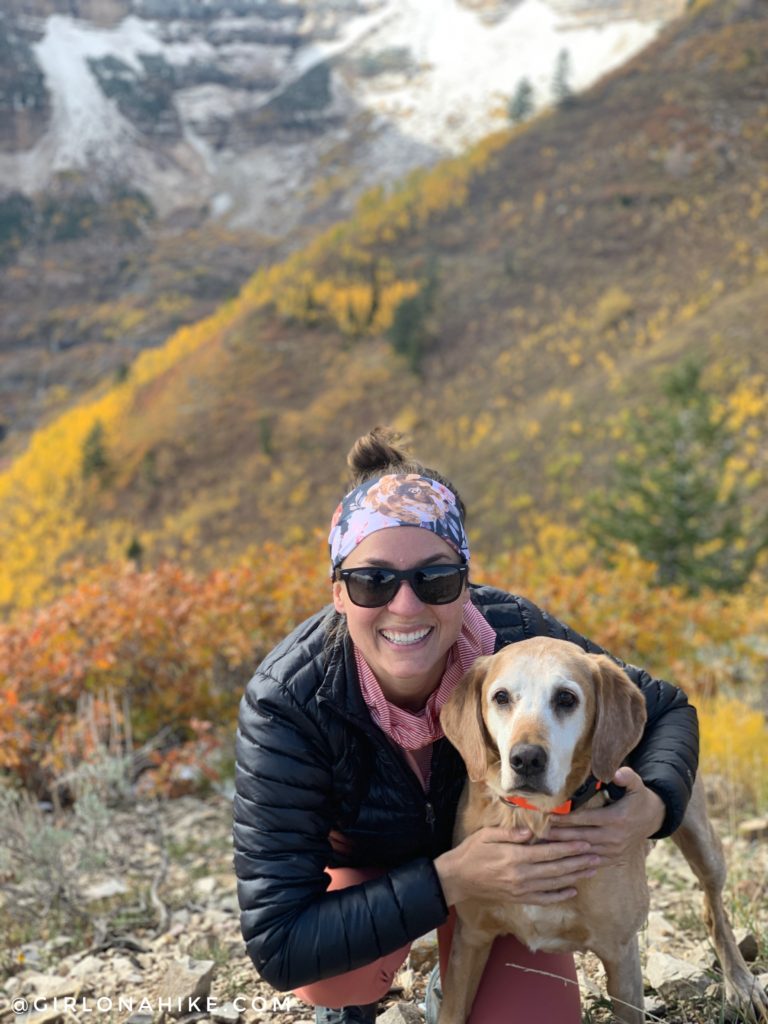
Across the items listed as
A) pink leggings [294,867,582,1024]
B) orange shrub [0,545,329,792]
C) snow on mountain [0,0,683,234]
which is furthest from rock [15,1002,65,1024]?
snow on mountain [0,0,683,234]

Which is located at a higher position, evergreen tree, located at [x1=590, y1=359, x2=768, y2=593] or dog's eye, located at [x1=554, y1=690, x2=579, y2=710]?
dog's eye, located at [x1=554, y1=690, x2=579, y2=710]

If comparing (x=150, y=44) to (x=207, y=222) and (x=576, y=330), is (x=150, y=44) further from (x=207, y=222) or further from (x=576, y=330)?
(x=576, y=330)

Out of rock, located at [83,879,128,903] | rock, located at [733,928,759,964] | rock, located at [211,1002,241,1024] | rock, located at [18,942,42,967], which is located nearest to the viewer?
rock, located at [211,1002,241,1024]

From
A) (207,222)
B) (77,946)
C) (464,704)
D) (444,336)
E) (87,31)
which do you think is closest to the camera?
(464,704)

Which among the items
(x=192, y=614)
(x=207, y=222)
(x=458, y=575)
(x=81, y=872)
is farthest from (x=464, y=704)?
(x=207, y=222)

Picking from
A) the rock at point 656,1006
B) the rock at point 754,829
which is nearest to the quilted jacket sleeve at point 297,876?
the rock at point 656,1006

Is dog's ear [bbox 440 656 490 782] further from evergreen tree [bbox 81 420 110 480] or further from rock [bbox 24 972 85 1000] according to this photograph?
evergreen tree [bbox 81 420 110 480]

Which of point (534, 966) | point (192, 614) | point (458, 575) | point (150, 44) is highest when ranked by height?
point (150, 44)

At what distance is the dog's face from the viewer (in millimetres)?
1868

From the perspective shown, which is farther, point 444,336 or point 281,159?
point 281,159

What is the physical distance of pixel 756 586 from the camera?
13328 millimetres

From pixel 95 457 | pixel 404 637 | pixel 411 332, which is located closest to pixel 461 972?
pixel 404 637

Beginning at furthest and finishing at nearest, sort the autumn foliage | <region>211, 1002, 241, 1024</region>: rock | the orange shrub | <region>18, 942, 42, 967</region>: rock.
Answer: the orange shrub
the autumn foliage
<region>18, 942, 42, 967</region>: rock
<region>211, 1002, 241, 1024</region>: rock

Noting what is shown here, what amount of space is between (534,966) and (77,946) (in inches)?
79.4
